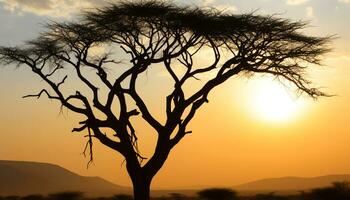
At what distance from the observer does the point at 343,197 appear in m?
30.5

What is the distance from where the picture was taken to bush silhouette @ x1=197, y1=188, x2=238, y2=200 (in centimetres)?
3353

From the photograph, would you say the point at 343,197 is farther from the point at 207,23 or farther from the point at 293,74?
the point at 207,23

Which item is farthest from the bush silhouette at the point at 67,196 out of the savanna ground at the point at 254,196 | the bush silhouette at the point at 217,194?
the bush silhouette at the point at 217,194

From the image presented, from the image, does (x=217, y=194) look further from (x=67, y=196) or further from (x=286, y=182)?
(x=286, y=182)

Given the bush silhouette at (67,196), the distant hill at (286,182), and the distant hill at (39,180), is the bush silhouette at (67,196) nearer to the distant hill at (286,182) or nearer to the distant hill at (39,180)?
the distant hill at (39,180)

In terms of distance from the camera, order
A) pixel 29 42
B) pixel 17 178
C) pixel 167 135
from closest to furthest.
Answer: pixel 167 135, pixel 29 42, pixel 17 178

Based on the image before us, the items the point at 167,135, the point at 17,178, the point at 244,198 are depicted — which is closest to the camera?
the point at 167,135

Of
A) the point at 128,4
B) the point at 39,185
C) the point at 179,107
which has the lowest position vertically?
the point at 179,107

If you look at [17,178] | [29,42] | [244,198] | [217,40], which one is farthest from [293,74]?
[17,178]

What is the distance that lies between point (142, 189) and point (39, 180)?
105720 mm

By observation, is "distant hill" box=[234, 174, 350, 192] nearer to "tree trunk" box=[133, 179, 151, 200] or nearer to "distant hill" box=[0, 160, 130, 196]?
"distant hill" box=[0, 160, 130, 196]

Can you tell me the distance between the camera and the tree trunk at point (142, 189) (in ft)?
83.0

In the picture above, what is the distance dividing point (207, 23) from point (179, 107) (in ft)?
10.4

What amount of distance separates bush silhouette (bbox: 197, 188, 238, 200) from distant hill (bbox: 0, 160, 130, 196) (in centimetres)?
6733
